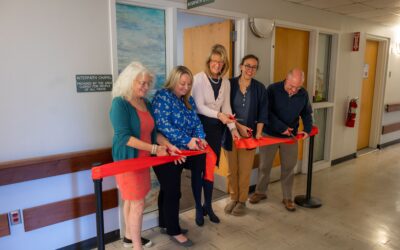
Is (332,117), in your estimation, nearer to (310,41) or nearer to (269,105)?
(310,41)

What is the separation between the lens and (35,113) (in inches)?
83.1

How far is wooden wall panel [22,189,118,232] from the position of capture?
2.18 meters

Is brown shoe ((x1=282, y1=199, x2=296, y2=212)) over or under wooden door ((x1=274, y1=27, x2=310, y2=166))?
under

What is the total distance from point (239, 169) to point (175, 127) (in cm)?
103

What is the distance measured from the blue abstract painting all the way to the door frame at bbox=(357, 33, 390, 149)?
445cm

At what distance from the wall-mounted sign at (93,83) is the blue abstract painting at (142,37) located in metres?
0.18

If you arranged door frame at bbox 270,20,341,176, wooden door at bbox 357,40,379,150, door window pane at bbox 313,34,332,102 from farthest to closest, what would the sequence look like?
wooden door at bbox 357,40,379,150 < door window pane at bbox 313,34,332,102 < door frame at bbox 270,20,341,176

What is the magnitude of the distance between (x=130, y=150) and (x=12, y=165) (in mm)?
788

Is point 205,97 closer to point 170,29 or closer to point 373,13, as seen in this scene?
point 170,29

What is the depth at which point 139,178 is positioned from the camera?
2133mm

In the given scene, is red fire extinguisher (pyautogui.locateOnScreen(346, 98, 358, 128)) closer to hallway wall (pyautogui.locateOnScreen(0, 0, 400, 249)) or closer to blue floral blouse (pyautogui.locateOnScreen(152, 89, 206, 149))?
blue floral blouse (pyautogui.locateOnScreen(152, 89, 206, 149))

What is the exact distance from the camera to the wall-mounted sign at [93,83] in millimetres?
2270

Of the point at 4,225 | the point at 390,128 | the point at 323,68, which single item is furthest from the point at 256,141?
the point at 390,128

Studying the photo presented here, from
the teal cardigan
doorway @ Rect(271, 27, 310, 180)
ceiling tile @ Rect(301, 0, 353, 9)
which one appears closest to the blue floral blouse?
the teal cardigan
